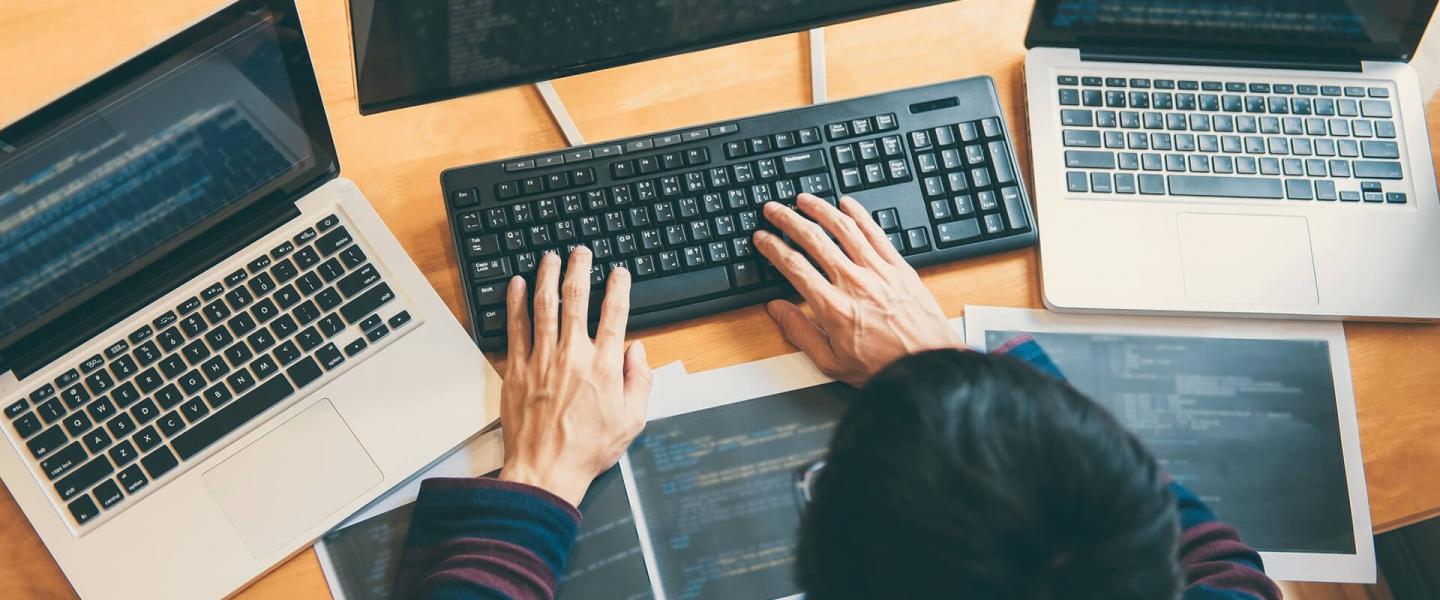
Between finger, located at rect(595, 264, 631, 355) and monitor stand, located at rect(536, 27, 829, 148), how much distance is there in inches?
5.5

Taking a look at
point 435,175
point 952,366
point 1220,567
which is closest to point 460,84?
point 435,175

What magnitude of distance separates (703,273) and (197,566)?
445 mm

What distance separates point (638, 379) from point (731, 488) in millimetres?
116

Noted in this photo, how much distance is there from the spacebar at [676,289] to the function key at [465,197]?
0.49 feet

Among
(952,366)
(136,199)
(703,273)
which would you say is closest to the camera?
(952,366)

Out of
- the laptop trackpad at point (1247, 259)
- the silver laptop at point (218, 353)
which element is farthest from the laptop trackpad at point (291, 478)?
the laptop trackpad at point (1247, 259)

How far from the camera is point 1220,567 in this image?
705mm

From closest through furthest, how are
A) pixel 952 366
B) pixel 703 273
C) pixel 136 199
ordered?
pixel 952 366, pixel 136 199, pixel 703 273

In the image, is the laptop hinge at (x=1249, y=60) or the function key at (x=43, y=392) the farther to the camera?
the laptop hinge at (x=1249, y=60)

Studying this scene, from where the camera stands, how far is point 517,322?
2.52 feet

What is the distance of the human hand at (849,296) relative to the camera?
0.77m

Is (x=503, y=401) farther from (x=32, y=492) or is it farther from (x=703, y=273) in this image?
(x=32, y=492)

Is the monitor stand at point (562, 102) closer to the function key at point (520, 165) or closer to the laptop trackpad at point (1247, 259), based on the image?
the function key at point (520, 165)

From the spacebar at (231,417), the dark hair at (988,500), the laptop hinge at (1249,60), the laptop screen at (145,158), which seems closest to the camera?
the dark hair at (988,500)
